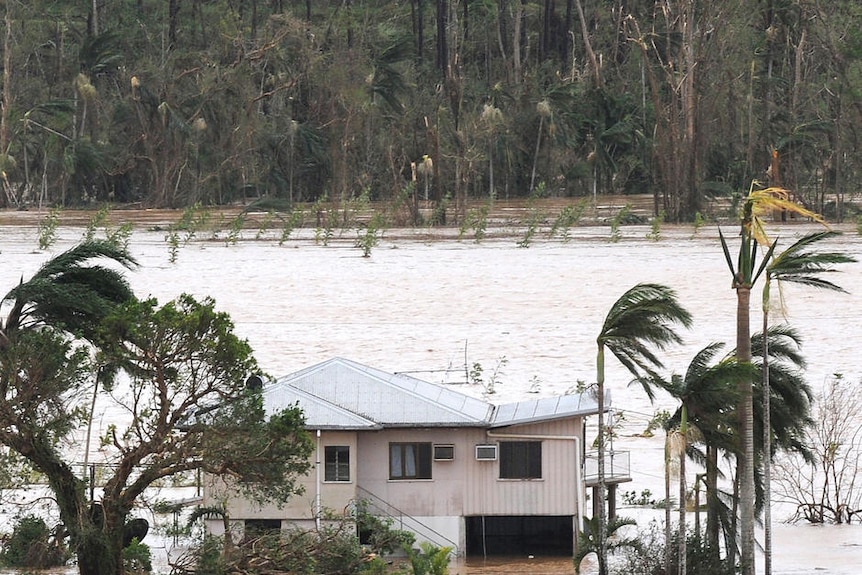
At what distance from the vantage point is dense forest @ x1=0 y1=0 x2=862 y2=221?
62.7 meters

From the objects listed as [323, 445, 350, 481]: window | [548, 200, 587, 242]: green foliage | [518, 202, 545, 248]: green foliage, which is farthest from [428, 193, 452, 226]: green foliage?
[323, 445, 350, 481]: window

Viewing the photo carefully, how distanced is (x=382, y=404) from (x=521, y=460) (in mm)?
2051

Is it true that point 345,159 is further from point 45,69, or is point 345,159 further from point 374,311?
point 374,311

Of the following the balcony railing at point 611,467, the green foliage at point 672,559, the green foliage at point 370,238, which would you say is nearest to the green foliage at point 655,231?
the green foliage at point 370,238

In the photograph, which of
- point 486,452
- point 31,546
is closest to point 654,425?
point 486,452

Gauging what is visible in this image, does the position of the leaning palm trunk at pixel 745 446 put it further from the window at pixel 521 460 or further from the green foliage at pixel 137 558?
the green foliage at pixel 137 558

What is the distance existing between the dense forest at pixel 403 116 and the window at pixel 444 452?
1383 inches

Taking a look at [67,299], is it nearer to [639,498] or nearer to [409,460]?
[409,460]

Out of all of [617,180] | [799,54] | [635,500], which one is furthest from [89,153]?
[635,500]

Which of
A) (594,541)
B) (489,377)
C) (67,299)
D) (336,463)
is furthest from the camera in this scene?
(489,377)

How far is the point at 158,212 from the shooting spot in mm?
64562

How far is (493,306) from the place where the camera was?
132ft

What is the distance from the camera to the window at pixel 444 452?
24.8 metres

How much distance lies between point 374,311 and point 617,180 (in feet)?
107
